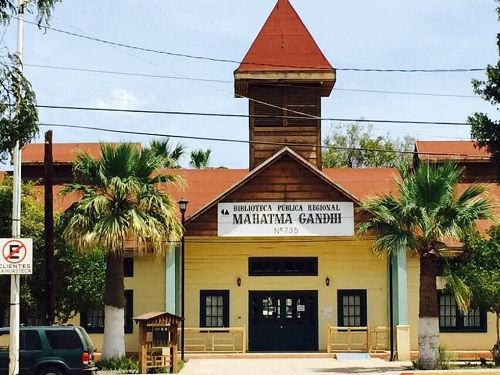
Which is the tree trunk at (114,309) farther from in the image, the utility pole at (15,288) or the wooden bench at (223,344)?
the utility pole at (15,288)

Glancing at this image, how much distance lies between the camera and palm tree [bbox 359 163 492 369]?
27.6 m

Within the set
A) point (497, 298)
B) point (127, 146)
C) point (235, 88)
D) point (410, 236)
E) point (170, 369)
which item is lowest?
point (170, 369)

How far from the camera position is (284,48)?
Result: 38.0 meters

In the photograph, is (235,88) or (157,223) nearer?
(157,223)

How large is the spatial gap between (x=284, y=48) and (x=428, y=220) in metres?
12.8

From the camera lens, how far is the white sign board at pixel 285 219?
3416 centimetres

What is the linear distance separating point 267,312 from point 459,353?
713 cm

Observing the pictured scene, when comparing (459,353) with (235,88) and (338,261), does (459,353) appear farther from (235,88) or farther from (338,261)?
(235,88)

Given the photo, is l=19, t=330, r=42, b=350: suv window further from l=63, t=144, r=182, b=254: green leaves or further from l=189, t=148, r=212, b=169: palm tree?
l=189, t=148, r=212, b=169: palm tree

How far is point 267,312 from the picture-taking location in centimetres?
3606

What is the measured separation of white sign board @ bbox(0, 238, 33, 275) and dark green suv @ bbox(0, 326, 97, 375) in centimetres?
384

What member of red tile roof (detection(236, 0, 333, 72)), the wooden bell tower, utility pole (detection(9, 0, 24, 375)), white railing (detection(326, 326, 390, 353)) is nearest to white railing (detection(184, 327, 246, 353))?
white railing (detection(326, 326, 390, 353))

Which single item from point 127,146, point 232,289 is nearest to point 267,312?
point 232,289

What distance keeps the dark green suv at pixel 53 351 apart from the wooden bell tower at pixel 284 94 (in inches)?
583
